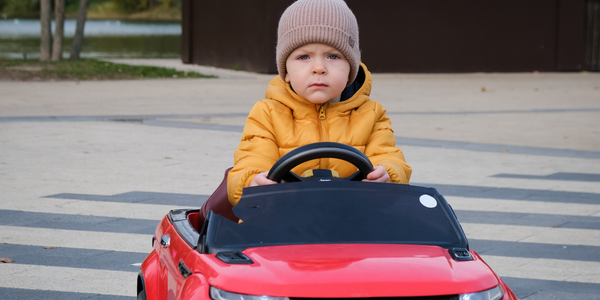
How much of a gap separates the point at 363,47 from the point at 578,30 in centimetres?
746

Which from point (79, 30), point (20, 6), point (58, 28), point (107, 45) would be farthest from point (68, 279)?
point (20, 6)

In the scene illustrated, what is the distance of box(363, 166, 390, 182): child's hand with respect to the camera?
276cm

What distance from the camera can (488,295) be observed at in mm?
2281

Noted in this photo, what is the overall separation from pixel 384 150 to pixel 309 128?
0.34 m

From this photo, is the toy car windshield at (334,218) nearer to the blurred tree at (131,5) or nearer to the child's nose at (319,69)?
the child's nose at (319,69)

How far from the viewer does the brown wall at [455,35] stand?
2539 cm

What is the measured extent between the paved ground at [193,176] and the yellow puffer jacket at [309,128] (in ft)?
4.77

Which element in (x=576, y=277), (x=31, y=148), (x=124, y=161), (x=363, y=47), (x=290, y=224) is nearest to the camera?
(x=290, y=224)

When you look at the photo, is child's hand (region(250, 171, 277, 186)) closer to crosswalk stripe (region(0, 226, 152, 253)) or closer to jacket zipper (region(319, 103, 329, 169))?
jacket zipper (region(319, 103, 329, 169))

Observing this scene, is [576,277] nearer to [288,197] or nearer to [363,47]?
[288,197]

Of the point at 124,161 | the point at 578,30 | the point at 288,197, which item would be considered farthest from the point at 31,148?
the point at 578,30

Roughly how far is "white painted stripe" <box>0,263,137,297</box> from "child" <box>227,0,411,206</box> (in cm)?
147

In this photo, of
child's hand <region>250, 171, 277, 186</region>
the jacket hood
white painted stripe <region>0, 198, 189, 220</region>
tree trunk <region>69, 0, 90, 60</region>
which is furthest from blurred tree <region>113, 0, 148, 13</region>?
child's hand <region>250, 171, 277, 186</region>

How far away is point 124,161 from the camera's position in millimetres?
8531
